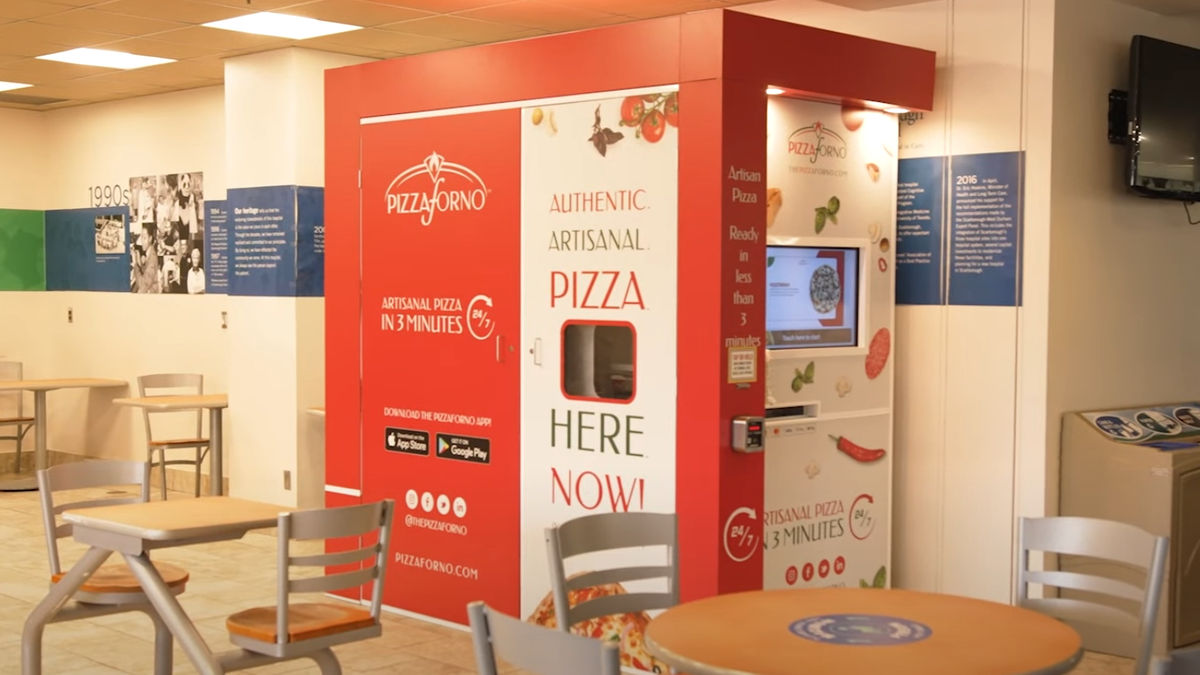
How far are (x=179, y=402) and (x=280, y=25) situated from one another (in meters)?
2.94

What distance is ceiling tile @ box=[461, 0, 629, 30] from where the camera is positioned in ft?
24.8

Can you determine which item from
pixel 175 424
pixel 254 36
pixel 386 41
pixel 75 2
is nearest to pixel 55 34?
pixel 75 2

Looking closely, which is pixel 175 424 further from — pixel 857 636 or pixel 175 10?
pixel 857 636

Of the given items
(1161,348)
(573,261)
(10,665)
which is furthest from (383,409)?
(1161,348)

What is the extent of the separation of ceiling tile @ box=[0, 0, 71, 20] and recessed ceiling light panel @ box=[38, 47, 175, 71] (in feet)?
3.98

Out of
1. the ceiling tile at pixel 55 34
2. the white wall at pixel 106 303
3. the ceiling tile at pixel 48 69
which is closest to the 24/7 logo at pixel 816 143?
the ceiling tile at pixel 55 34

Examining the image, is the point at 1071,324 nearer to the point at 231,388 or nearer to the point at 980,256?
the point at 980,256

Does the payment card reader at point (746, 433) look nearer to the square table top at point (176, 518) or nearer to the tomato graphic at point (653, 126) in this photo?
the tomato graphic at point (653, 126)

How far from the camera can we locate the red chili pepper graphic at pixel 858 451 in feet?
20.7

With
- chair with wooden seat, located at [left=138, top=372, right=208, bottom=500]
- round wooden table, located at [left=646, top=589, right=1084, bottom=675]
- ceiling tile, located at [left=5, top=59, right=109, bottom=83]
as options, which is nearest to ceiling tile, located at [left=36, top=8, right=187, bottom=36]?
ceiling tile, located at [left=5, top=59, right=109, bottom=83]

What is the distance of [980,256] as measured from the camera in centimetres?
659

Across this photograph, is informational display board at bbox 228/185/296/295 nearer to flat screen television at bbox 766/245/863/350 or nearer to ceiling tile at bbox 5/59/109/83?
ceiling tile at bbox 5/59/109/83

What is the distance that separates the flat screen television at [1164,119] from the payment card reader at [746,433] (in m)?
2.40

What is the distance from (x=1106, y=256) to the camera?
6734 millimetres
